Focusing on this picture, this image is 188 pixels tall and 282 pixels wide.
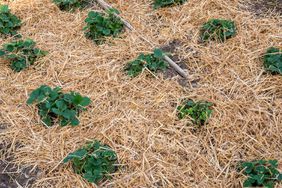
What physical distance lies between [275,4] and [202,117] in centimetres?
161

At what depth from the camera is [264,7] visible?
A: 12.7 feet

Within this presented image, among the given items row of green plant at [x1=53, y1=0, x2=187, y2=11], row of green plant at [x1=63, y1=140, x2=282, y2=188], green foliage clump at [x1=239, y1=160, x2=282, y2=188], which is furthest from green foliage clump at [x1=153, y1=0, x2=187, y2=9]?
green foliage clump at [x1=239, y1=160, x2=282, y2=188]

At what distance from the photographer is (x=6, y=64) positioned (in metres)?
3.51

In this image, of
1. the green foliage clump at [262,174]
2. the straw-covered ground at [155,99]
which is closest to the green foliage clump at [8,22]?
the straw-covered ground at [155,99]

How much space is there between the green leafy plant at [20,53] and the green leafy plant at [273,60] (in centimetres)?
178

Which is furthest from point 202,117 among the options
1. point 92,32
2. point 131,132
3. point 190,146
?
point 92,32

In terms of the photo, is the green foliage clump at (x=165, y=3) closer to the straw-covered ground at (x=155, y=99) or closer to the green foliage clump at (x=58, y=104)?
the straw-covered ground at (x=155, y=99)

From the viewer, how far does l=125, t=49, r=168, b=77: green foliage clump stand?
3.29 meters

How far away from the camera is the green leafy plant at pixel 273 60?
10.3 feet

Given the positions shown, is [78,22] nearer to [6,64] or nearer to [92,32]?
[92,32]

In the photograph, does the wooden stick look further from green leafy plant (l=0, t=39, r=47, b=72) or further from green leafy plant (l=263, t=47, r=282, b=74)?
green leafy plant (l=0, t=39, r=47, b=72)

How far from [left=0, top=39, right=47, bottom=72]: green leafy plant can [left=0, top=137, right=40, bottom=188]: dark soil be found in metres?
0.89

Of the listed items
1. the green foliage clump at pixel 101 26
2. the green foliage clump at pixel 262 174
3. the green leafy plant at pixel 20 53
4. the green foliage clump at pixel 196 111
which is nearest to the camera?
the green foliage clump at pixel 262 174

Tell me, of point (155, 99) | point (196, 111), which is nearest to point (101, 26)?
point (155, 99)
